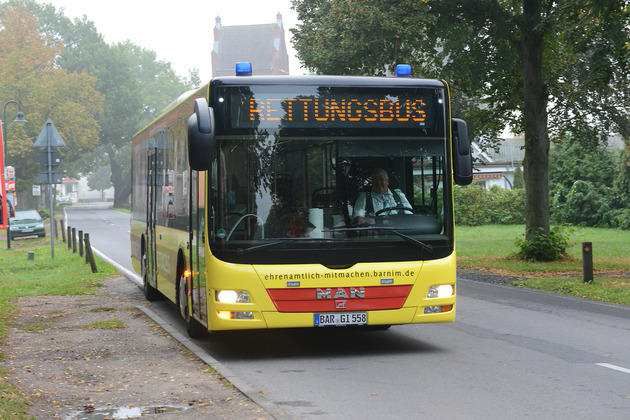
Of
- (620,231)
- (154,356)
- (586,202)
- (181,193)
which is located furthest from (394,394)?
(586,202)

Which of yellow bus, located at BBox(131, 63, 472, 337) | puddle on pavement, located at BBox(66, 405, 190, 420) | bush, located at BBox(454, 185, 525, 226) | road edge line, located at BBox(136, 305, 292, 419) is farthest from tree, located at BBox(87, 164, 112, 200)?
puddle on pavement, located at BBox(66, 405, 190, 420)

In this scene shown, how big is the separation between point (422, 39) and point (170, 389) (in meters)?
17.8

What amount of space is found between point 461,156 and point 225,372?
10.8 feet

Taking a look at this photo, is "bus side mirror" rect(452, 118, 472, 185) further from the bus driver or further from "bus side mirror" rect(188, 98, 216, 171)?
"bus side mirror" rect(188, 98, 216, 171)

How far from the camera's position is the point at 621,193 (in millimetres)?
50438

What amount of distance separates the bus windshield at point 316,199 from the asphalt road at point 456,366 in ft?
3.72

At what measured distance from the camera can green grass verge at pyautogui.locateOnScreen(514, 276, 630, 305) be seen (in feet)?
59.9

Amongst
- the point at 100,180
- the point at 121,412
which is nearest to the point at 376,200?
the point at 121,412

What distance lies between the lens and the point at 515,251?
3350 centimetres

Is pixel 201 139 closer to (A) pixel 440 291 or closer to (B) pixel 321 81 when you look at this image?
(B) pixel 321 81

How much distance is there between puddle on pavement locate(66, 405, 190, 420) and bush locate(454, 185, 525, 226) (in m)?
51.1

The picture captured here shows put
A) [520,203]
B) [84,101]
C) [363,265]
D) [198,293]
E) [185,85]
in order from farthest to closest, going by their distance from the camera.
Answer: [185,85], [84,101], [520,203], [198,293], [363,265]

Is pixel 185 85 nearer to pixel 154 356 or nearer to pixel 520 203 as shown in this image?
pixel 520 203

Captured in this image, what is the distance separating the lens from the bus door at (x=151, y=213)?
55.0 feet
